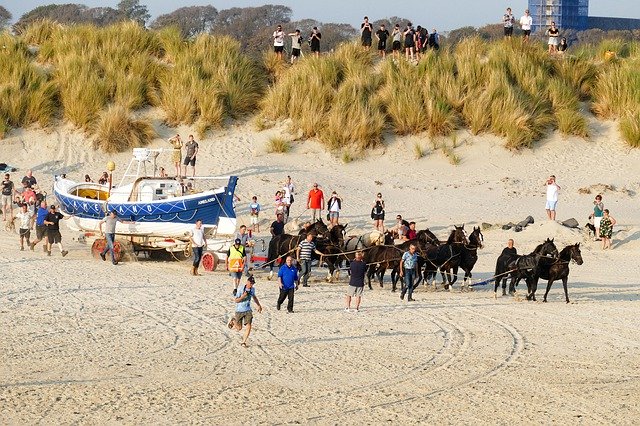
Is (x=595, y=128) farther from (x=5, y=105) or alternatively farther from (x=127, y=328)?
(x=127, y=328)

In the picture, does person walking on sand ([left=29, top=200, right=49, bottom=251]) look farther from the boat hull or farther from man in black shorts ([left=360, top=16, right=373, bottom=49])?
man in black shorts ([left=360, top=16, right=373, bottom=49])

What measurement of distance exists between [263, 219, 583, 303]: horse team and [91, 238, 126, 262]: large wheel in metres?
3.96

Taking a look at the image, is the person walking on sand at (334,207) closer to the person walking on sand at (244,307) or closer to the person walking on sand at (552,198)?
the person walking on sand at (552,198)

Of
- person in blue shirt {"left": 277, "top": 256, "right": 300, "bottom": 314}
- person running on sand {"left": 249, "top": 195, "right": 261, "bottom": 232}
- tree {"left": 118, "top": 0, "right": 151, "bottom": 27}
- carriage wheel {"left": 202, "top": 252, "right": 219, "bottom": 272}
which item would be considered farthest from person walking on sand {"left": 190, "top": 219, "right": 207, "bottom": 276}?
tree {"left": 118, "top": 0, "right": 151, "bottom": 27}

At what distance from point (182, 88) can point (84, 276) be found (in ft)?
58.4

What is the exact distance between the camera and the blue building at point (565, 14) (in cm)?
11006

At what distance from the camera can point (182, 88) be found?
135 feet

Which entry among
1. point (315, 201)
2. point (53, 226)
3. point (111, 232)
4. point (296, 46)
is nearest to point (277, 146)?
point (296, 46)

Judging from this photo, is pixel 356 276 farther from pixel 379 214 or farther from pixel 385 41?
pixel 385 41

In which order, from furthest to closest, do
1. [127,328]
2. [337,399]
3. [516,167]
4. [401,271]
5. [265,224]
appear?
[516,167] → [265,224] → [401,271] → [127,328] → [337,399]

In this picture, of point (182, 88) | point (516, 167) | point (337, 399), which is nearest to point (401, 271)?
point (337, 399)

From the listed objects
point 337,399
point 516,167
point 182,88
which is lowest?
point 337,399

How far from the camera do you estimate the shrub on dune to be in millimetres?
39281

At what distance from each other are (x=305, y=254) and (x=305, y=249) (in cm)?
11
